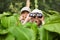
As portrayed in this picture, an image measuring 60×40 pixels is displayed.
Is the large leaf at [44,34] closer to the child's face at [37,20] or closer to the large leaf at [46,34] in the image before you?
the large leaf at [46,34]

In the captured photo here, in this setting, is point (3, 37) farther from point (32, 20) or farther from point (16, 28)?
point (32, 20)

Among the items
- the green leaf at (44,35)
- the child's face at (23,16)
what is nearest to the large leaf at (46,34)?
the green leaf at (44,35)

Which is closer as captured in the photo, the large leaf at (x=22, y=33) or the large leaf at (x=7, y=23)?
the large leaf at (x=22, y=33)

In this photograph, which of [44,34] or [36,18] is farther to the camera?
[36,18]

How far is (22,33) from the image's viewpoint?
95 centimetres

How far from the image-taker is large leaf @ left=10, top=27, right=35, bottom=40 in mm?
940

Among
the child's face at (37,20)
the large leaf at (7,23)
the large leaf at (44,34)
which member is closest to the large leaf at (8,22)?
the large leaf at (7,23)

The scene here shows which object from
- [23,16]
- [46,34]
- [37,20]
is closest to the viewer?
[46,34]

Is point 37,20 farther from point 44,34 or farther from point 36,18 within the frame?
point 44,34

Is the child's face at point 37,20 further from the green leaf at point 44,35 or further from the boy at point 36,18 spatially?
the green leaf at point 44,35

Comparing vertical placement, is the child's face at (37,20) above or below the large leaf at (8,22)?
above

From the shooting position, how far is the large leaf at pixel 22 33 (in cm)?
94

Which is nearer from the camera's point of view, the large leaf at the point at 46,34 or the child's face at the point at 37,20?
the large leaf at the point at 46,34

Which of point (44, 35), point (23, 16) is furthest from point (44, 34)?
point (23, 16)
